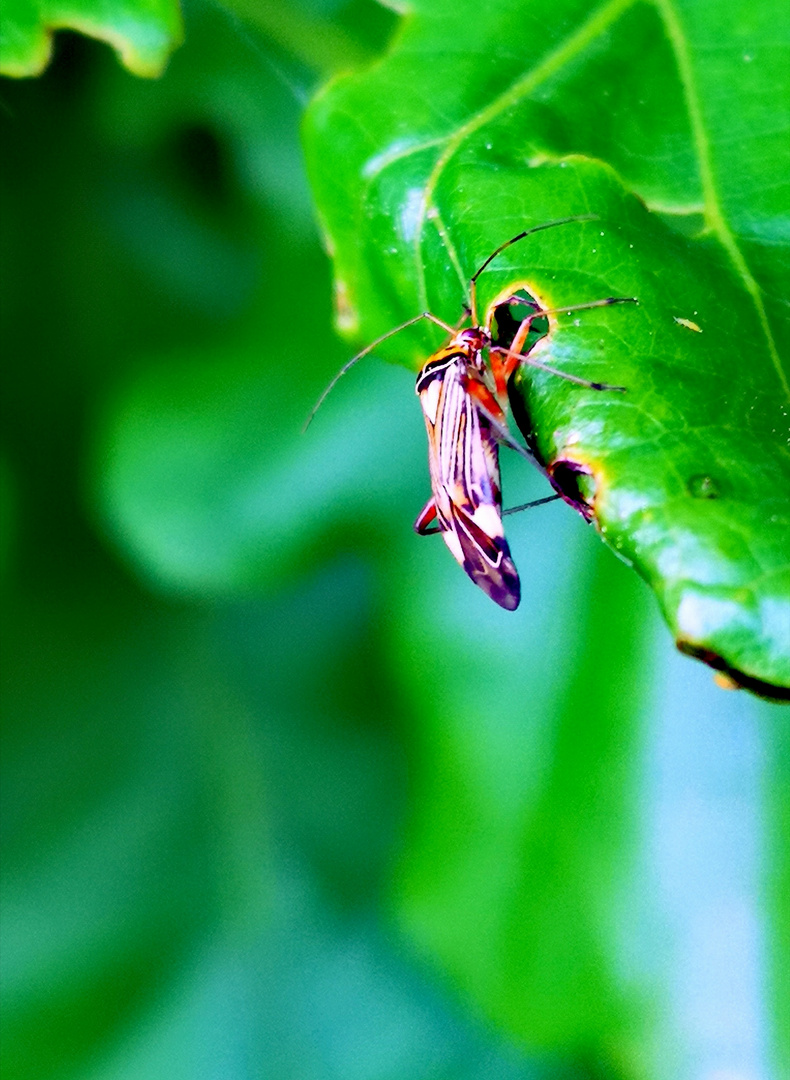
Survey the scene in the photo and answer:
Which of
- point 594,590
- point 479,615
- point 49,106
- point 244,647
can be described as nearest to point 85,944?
point 244,647

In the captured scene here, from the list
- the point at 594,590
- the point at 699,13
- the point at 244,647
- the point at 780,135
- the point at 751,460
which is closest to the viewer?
the point at 751,460

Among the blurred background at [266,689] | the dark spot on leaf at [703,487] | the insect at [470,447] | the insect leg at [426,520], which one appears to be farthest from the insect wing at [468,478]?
the blurred background at [266,689]

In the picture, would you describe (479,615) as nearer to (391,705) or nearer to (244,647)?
(391,705)

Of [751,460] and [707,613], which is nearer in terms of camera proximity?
[707,613]

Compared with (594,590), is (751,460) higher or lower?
higher

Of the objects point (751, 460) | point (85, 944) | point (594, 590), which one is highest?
point (751, 460)

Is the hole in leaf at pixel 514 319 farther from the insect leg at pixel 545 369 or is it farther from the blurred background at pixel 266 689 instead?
the blurred background at pixel 266 689

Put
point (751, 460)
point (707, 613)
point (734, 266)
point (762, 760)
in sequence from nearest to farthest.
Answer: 1. point (707, 613)
2. point (751, 460)
3. point (734, 266)
4. point (762, 760)

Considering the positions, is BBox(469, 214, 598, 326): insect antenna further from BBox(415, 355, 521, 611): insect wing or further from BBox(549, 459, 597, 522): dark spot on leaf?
BBox(549, 459, 597, 522): dark spot on leaf
